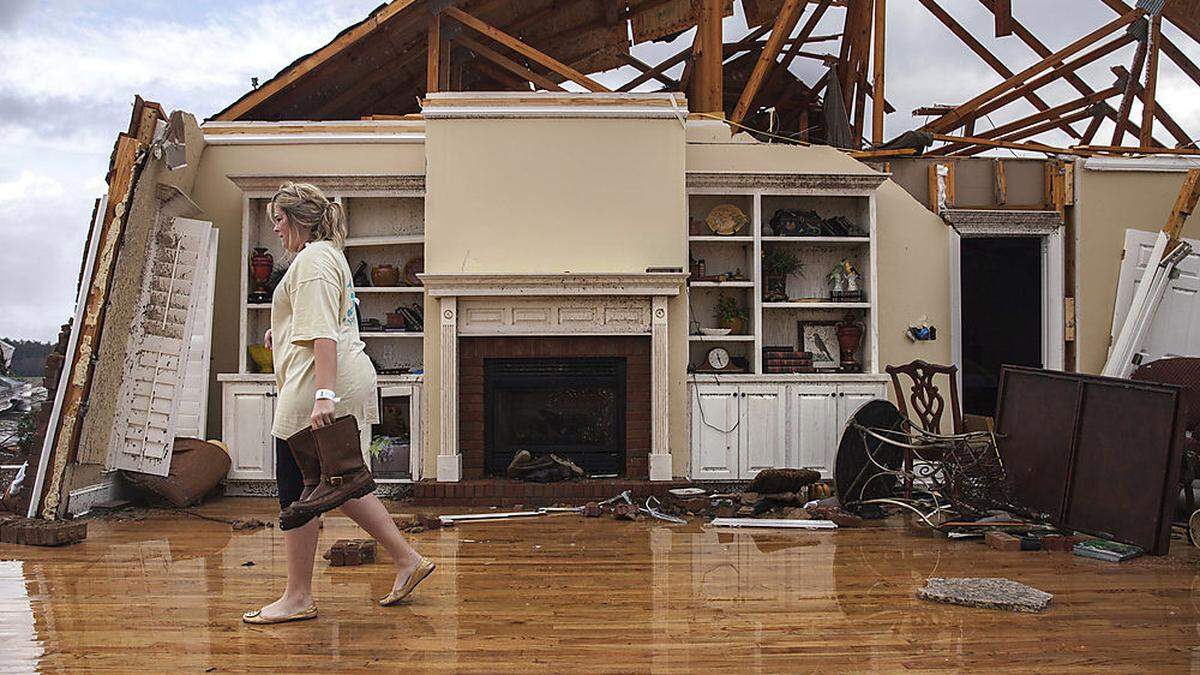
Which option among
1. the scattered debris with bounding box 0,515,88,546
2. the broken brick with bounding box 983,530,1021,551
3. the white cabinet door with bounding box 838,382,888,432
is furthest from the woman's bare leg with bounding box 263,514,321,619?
the white cabinet door with bounding box 838,382,888,432

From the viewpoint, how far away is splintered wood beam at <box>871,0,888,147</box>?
26.4 ft

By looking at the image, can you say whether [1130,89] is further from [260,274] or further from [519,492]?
[260,274]

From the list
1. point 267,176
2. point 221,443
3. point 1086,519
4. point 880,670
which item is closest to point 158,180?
point 267,176

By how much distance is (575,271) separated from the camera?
654 centimetres

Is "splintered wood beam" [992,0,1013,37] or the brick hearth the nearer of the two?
the brick hearth

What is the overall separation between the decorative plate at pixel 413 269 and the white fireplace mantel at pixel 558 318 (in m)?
0.79

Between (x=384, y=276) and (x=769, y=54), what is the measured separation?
382cm

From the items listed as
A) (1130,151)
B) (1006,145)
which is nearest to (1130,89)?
(1130,151)

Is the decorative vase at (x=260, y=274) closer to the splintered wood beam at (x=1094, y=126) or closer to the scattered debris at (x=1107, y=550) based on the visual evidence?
the scattered debris at (x=1107, y=550)

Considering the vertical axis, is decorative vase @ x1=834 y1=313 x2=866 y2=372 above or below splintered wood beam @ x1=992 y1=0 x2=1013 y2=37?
below

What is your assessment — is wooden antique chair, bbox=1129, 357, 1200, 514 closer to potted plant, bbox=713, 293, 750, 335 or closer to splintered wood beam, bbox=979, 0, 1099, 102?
potted plant, bbox=713, 293, 750, 335

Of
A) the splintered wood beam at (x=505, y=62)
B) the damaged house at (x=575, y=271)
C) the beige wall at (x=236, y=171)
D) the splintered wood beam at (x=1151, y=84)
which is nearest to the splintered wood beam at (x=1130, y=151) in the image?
the damaged house at (x=575, y=271)

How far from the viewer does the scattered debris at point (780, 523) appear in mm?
5355

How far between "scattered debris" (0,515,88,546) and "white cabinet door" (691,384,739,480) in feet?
12.1
